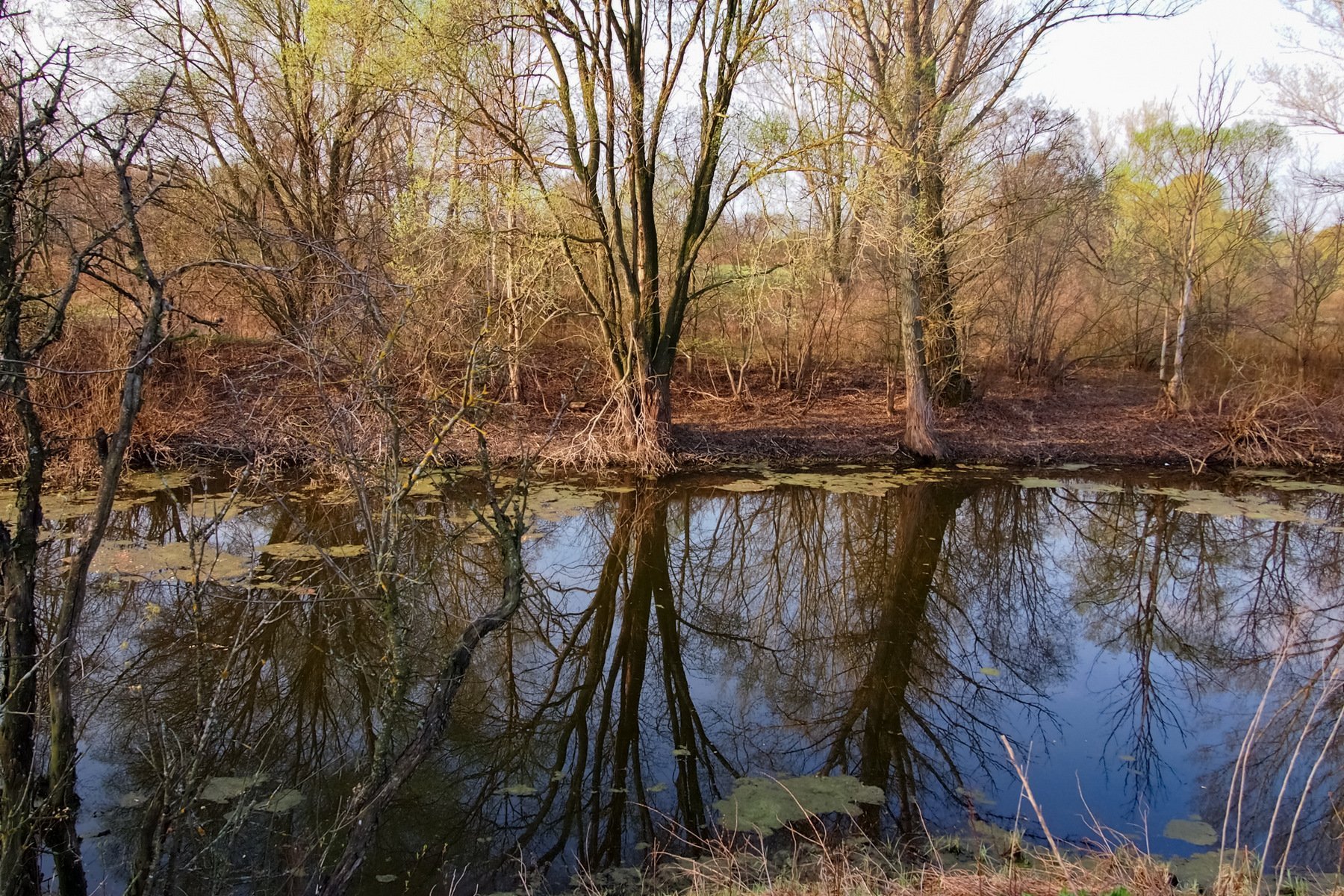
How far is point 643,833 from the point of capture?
4.79m

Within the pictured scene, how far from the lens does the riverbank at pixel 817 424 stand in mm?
11922

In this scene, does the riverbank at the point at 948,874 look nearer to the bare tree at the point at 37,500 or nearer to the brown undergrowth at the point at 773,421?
the bare tree at the point at 37,500

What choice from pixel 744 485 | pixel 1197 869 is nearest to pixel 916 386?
pixel 744 485

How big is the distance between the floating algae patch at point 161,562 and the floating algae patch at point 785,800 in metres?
5.30

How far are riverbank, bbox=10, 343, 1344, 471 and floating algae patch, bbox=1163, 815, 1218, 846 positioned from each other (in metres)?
7.61

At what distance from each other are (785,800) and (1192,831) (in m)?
2.32

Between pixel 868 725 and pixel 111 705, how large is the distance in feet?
17.3

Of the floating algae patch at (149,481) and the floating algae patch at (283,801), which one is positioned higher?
the floating algae patch at (149,481)

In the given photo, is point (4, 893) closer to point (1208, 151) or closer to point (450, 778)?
A: point (450, 778)

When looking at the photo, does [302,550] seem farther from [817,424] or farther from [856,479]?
[817,424]

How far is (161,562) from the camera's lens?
327 inches

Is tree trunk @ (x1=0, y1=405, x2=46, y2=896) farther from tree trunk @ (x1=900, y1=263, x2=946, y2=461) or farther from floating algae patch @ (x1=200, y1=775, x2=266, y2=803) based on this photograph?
tree trunk @ (x1=900, y1=263, x2=946, y2=461)

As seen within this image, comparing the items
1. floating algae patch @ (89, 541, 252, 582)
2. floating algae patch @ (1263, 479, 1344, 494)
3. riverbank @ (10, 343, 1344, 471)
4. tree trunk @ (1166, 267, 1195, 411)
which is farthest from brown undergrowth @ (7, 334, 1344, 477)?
floating algae patch @ (89, 541, 252, 582)

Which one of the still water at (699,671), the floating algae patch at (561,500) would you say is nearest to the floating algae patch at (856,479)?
the still water at (699,671)
